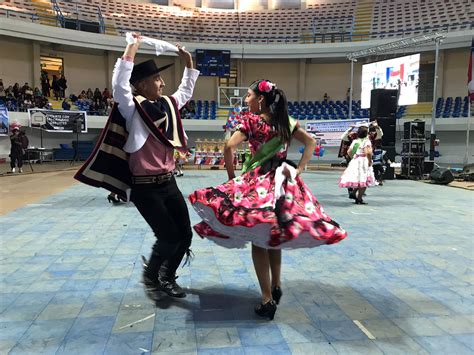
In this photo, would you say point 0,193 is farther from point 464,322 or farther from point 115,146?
point 464,322

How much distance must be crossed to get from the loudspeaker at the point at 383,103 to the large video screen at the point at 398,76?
13.5ft

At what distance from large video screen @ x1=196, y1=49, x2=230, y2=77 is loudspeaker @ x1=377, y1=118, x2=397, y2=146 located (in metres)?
11.5

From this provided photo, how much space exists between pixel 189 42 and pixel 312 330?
942 inches

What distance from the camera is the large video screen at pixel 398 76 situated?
669 inches

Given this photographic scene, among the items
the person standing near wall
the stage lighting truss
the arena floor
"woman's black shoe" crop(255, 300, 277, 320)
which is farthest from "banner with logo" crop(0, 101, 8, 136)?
"woman's black shoe" crop(255, 300, 277, 320)

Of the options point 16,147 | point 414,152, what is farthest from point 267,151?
point 16,147

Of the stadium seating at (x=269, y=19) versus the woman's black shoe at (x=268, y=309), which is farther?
the stadium seating at (x=269, y=19)

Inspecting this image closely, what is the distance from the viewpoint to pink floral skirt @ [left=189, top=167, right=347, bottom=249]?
2400 mm

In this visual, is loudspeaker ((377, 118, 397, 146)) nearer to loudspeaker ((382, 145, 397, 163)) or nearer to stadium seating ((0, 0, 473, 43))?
loudspeaker ((382, 145, 397, 163))

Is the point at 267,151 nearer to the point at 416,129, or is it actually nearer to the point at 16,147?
the point at 416,129

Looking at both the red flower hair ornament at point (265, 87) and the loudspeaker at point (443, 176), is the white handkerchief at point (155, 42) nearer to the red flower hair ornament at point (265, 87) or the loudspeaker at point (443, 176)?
the red flower hair ornament at point (265, 87)

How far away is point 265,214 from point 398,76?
698 inches

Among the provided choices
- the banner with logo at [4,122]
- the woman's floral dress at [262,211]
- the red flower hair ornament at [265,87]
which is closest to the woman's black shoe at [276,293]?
the woman's floral dress at [262,211]

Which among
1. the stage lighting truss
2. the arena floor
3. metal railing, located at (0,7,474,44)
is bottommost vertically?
the arena floor
